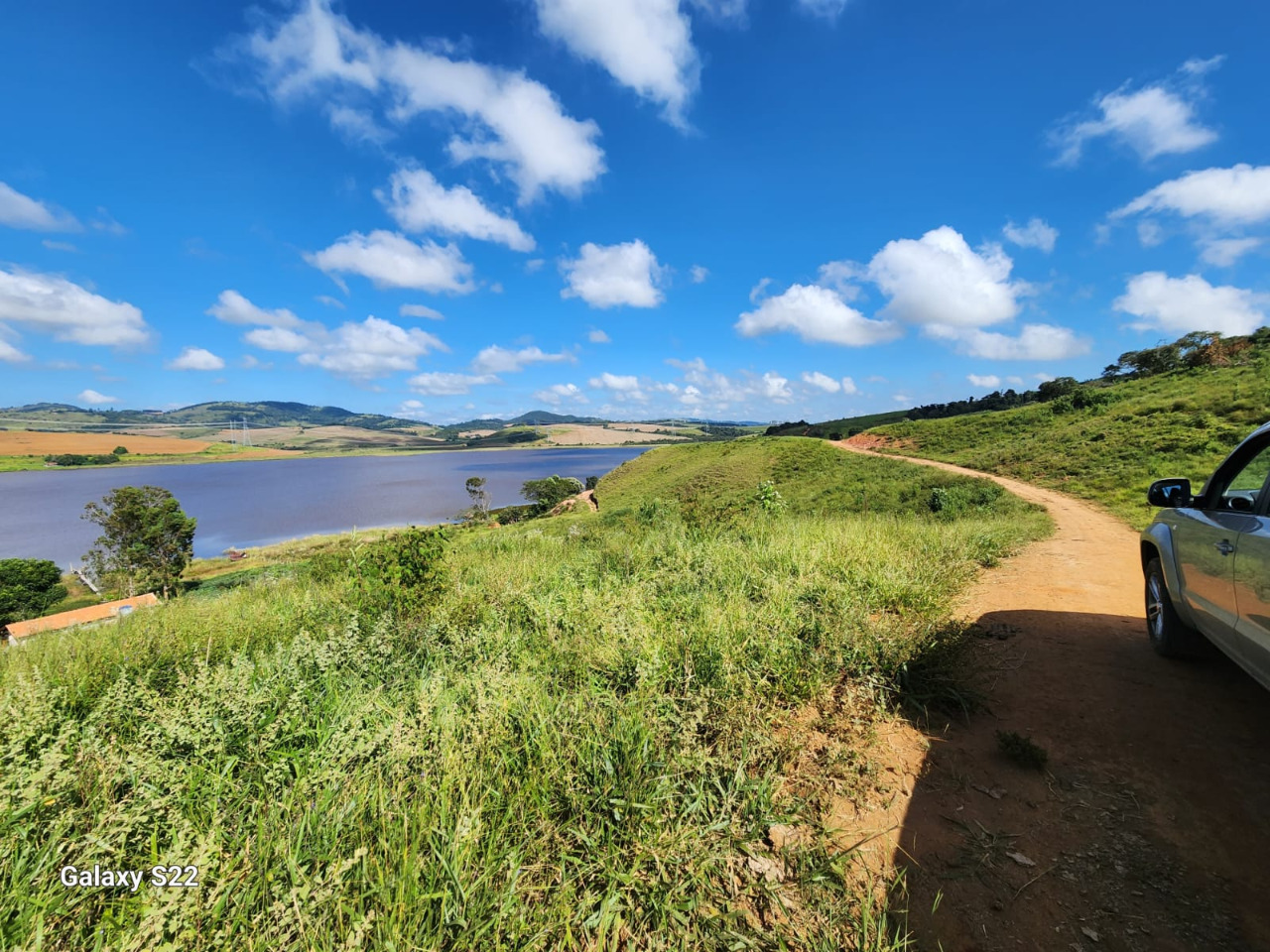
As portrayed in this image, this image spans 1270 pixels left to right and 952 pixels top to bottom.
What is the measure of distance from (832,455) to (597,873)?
139 feet

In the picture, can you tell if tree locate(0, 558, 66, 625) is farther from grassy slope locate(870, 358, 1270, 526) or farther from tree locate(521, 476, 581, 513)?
grassy slope locate(870, 358, 1270, 526)

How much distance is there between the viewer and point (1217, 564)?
3342mm

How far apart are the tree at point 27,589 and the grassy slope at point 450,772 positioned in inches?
2020

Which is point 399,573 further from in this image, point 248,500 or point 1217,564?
point 248,500

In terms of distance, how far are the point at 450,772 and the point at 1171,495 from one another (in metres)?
6.44

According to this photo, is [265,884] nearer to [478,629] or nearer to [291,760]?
[291,760]

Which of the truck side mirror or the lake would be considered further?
the lake

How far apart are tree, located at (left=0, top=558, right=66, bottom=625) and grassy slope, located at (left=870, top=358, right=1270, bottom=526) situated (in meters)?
65.4

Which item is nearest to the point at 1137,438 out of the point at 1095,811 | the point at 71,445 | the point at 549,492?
the point at 1095,811

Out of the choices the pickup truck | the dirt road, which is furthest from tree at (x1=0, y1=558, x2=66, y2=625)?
the pickup truck

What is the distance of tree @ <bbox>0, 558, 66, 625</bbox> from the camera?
35.7 meters

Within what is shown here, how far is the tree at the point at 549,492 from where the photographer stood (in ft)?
239

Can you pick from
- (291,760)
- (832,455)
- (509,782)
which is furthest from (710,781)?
(832,455)

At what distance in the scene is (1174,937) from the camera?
2.22 meters
